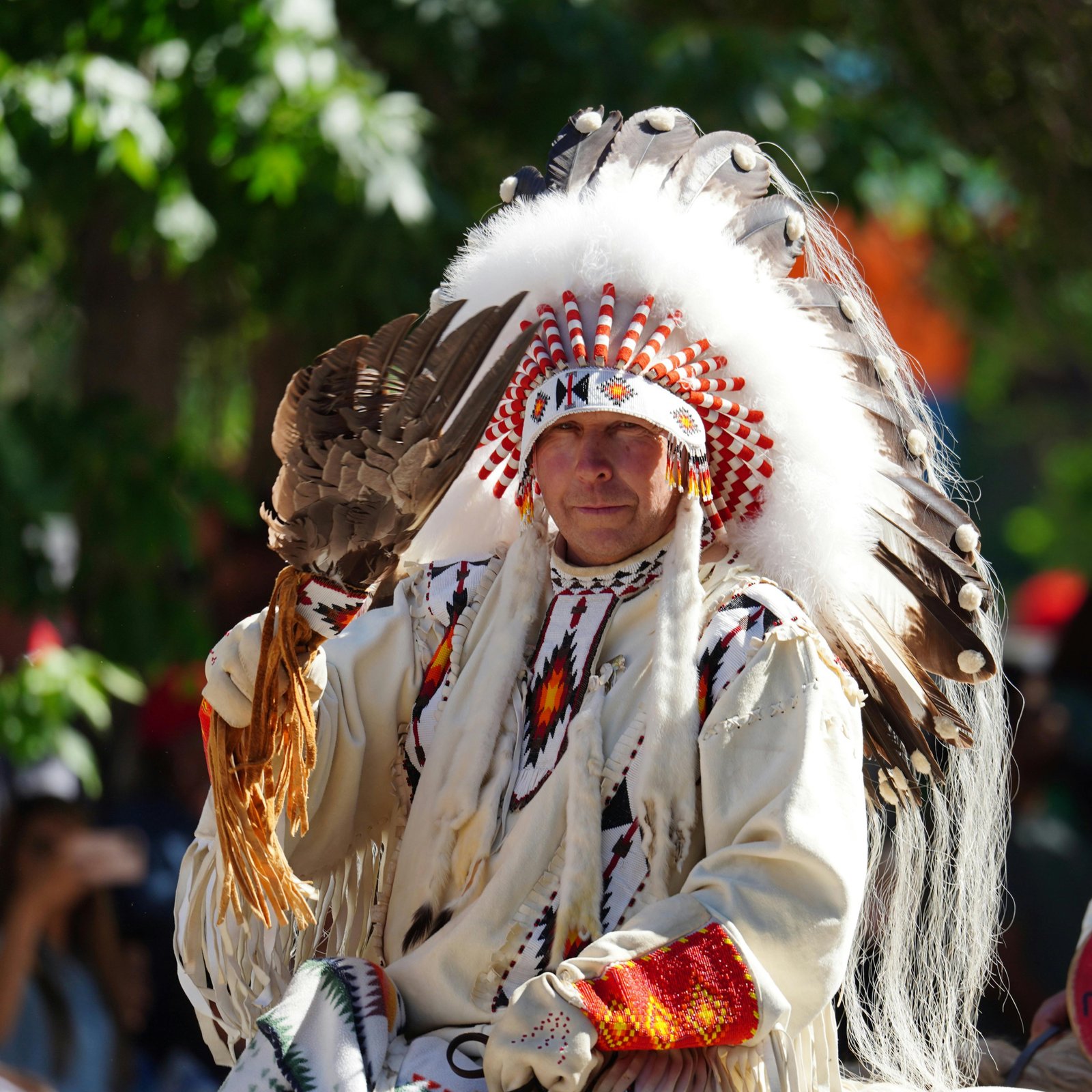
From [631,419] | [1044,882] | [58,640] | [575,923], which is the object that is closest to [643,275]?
[631,419]

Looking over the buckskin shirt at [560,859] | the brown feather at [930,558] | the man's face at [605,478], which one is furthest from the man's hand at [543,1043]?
the brown feather at [930,558]

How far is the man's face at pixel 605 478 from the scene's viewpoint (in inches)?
98.7

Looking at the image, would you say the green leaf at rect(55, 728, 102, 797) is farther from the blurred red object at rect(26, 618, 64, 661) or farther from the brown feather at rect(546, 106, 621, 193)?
the brown feather at rect(546, 106, 621, 193)

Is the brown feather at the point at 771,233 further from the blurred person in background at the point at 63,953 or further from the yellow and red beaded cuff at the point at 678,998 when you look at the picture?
the blurred person in background at the point at 63,953

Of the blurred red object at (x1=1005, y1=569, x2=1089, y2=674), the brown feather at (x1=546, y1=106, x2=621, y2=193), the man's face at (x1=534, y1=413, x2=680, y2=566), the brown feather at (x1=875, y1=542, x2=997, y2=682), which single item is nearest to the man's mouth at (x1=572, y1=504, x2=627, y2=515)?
the man's face at (x1=534, y1=413, x2=680, y2=566)

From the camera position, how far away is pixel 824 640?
2.54 metres

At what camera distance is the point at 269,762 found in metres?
2.48

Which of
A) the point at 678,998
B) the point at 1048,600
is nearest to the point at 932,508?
the point at 678,998

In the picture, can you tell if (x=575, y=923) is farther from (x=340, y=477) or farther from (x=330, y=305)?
(x=330, y=305)

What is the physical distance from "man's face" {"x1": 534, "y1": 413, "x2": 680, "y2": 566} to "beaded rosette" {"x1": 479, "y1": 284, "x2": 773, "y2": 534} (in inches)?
1.1

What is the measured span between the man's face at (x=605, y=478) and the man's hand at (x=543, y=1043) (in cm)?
74

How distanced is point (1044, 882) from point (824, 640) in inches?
105

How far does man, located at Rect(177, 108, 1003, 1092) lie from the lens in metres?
2.27

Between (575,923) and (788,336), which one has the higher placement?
(788,336)
